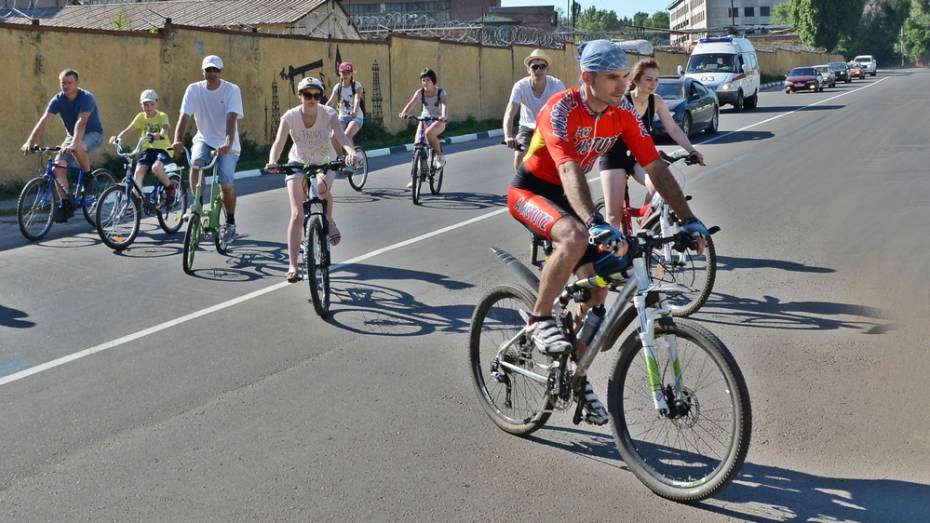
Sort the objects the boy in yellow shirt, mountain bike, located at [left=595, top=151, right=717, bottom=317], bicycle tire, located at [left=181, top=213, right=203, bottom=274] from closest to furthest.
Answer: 1. mountain bike, located at [left=595, top=151, right=717, bottom=317]
2. bicycle tire, located at [left=181, top=213, right=203, bottom=274]
3. the boy in yellow shirt

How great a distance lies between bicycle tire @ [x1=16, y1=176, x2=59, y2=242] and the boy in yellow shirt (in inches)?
38.2

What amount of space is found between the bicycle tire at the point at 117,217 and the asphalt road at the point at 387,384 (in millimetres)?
195

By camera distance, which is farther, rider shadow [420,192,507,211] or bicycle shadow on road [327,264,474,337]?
rider shadow [420,192,507,211]

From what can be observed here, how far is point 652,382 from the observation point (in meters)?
4.29

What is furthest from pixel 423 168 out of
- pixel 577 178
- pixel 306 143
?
pixel 577 178

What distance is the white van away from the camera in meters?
33.4

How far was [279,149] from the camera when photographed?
8.91 m

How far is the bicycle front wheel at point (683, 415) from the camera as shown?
402 cm

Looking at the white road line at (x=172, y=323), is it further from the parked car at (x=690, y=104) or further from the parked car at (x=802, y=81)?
the parked car at (x=802, y=81)

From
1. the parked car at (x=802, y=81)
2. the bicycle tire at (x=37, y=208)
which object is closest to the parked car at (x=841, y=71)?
the parked car at (x=802, y=81)

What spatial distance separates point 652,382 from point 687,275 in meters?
3.62

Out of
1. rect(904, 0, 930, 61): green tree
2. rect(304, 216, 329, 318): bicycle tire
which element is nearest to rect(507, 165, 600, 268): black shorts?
rect(304, 216, 329, 318): bicycle tire

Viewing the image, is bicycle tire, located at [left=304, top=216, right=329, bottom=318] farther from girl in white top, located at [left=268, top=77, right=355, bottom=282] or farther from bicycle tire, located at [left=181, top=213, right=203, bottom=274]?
bicycle tire, located at [left=181, top=213, right=203, bottom=274]

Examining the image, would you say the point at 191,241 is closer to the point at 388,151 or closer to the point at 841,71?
the point at 388,151
